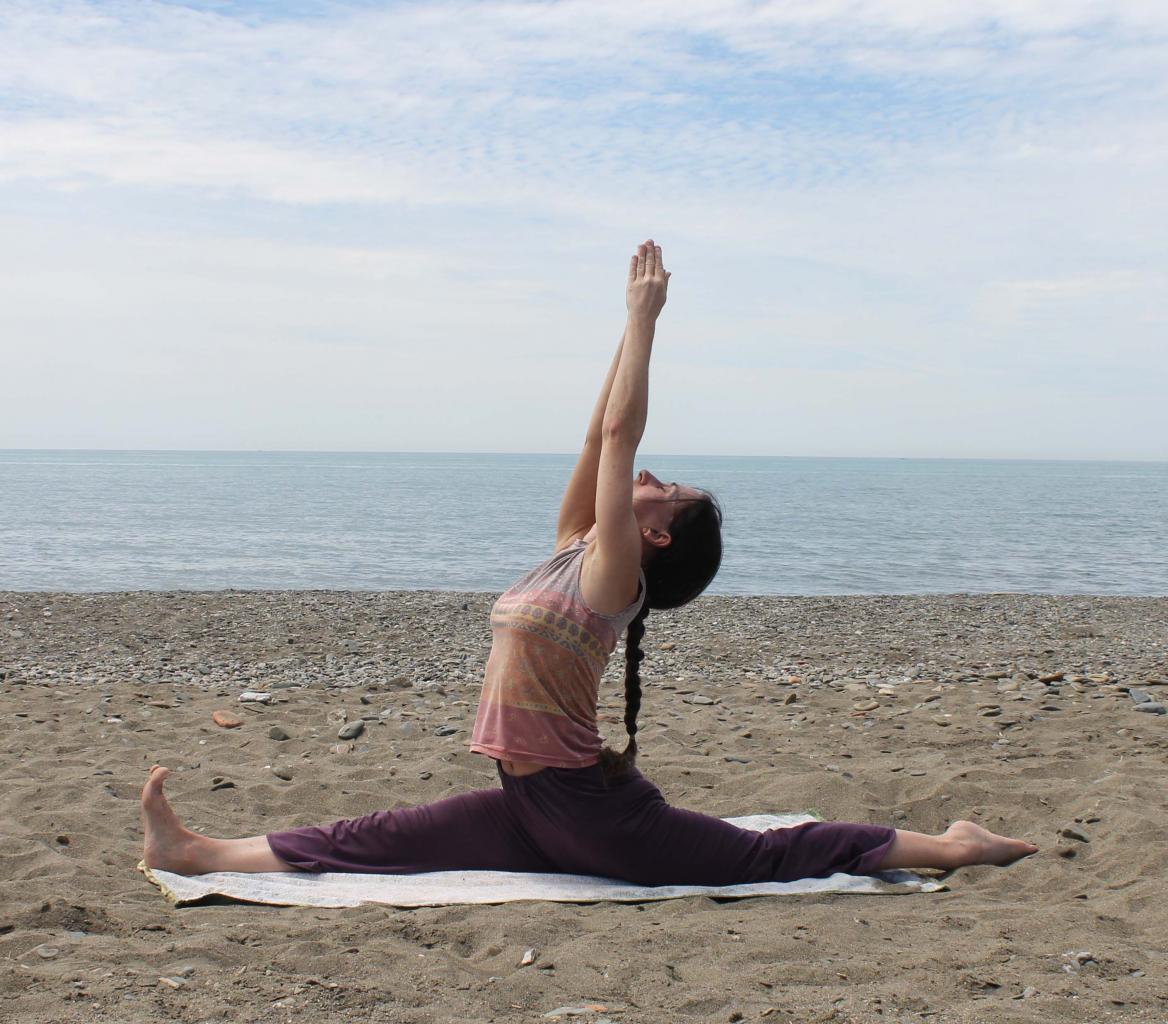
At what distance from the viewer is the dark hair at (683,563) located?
4.32 m

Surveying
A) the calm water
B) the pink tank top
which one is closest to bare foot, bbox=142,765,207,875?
the pink tank top

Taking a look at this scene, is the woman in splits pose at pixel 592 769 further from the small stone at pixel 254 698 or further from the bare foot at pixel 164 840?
the small stone at pixel 254 698

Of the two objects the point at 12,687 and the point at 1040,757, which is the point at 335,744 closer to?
the point at 12,687

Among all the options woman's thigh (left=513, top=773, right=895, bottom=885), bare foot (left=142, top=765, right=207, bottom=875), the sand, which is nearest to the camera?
the sand

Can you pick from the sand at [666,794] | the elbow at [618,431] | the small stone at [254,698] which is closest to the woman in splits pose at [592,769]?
the elbow at [618,431]

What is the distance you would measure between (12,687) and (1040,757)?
312 inches

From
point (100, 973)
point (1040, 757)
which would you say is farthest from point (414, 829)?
point (1040, 757)

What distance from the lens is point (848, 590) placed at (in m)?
23.8

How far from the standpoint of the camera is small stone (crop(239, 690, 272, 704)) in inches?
351

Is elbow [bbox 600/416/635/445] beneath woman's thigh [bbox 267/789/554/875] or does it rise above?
above

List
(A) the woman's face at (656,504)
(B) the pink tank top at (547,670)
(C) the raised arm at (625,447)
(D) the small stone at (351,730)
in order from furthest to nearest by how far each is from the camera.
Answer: (D) the small stone at (351,730)
(A) the woman's face at (656,504)
(B) the pink tank top at (547,670)
(C) the raised arm at (625,447)

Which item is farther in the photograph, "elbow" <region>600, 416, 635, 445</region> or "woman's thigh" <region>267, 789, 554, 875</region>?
"woman's thigh" <region>267, 789, 554, 875</region>

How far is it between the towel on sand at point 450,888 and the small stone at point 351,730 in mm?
2952

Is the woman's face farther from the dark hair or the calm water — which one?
the calm water
